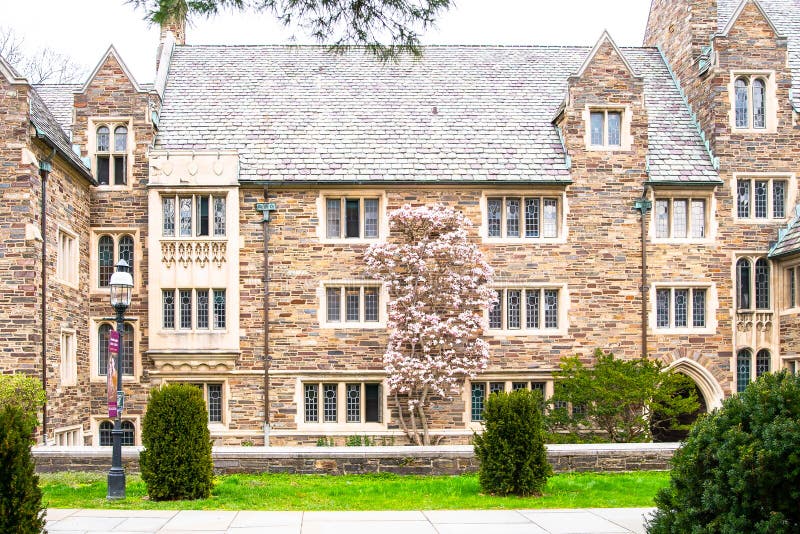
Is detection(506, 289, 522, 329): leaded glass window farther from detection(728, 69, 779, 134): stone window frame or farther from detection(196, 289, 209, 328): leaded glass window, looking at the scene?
detection(196, 289, 209, 328): leaded glass window

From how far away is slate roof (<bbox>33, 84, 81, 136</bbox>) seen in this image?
23.0 m

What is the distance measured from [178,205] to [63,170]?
2.69 meters

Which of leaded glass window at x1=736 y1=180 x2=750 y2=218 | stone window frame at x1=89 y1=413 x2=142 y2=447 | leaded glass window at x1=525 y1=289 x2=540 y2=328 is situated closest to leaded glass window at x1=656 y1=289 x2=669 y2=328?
leaded glass window at x1=736 y1=180 x2=750 y2=218

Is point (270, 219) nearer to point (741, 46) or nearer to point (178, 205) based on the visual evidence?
point (178, 205)

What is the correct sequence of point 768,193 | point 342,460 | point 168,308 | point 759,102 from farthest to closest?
point 759,102
point 768,193
point 168,308
point 342,460

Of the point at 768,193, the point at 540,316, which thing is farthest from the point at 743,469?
the point at 768,193

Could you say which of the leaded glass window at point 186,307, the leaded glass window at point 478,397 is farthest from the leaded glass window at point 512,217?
the leaded glass window at point 186,307

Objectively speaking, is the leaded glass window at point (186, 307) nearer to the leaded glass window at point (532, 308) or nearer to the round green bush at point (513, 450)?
the leaded glass window at point (532, 308)

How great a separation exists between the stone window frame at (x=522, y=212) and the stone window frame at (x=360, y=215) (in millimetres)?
2272

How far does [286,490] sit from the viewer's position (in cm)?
1255

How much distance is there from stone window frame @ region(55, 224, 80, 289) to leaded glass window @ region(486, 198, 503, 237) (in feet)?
30.7

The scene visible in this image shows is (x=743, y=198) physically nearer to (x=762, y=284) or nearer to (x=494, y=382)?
(x=762, y=284)

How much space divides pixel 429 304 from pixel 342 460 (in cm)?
712

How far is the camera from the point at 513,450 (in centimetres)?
1237
